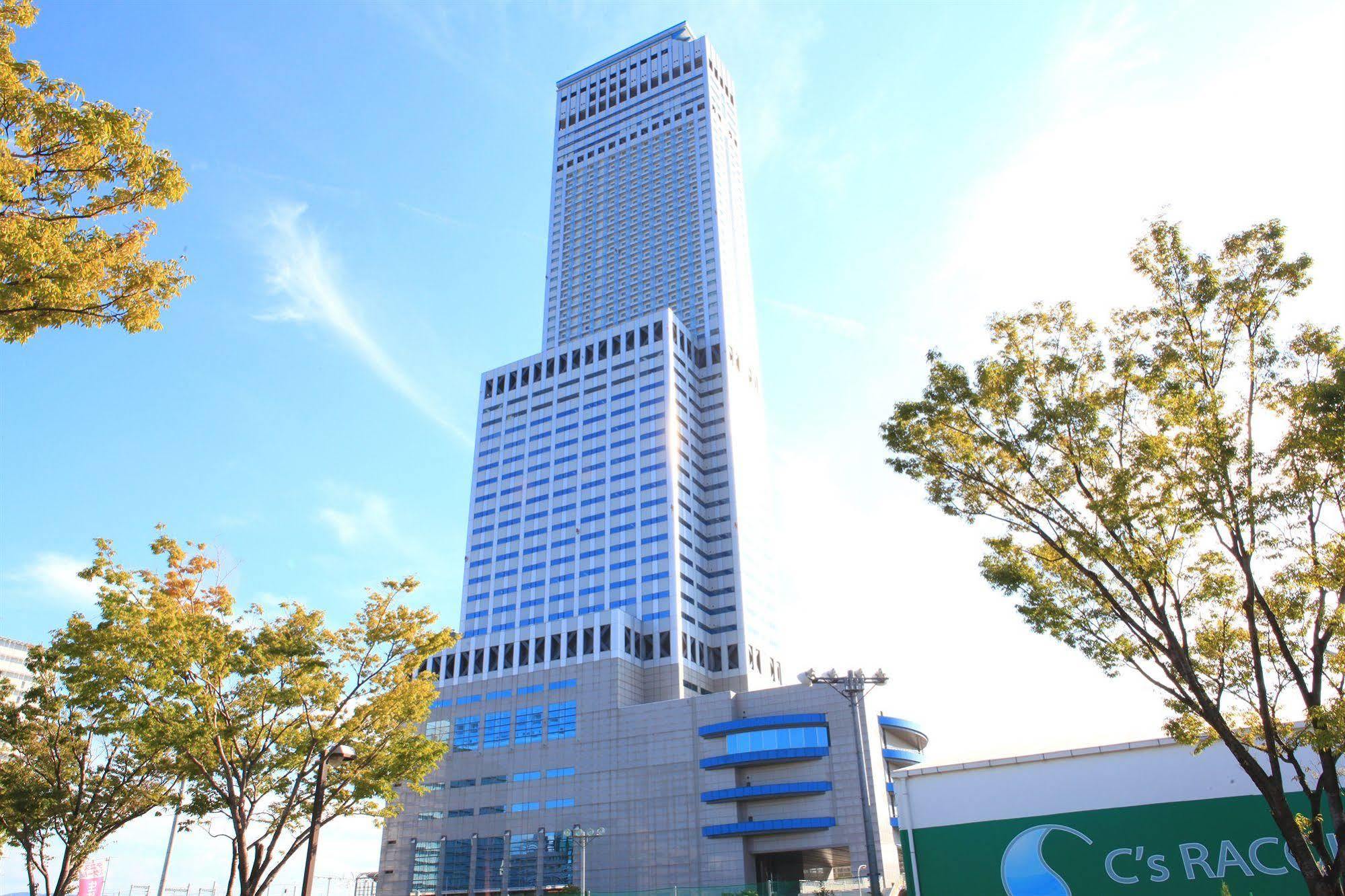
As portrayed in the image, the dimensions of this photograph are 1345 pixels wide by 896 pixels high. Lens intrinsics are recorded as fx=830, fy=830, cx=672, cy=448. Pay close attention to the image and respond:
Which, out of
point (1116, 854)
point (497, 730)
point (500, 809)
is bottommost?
point (1116, 854)

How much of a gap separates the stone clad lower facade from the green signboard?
33748 mm

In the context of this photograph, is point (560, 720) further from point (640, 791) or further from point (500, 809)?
point (640, 791)

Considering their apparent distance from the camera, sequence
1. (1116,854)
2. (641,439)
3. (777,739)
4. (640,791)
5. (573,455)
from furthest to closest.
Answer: (573,455) → (641,439) → (640,791) → (777,739) → (1116,854)

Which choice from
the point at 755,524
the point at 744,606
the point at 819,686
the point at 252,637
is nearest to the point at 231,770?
the point at 252,637

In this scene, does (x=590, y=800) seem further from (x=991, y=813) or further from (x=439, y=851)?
(x=991, y=813)

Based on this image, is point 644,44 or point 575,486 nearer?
point 575,486

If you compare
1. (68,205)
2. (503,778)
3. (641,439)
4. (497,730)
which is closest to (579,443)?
(641,439)

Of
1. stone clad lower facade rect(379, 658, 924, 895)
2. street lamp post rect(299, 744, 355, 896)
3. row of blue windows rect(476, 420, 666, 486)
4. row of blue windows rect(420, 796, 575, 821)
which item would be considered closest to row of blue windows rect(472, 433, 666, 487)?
row of blue windows rect(476, 420, 666, 486)

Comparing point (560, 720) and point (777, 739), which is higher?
point (560, 720)

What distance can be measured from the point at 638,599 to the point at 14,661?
130981 mm

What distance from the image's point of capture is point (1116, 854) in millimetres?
31922

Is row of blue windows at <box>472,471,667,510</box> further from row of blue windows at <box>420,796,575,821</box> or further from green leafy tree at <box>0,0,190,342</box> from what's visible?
green leafy tree at <box>0,0,190,342</box>

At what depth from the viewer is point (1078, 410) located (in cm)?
1914

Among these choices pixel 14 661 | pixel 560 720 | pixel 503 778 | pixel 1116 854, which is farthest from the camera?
pixel 14 661
